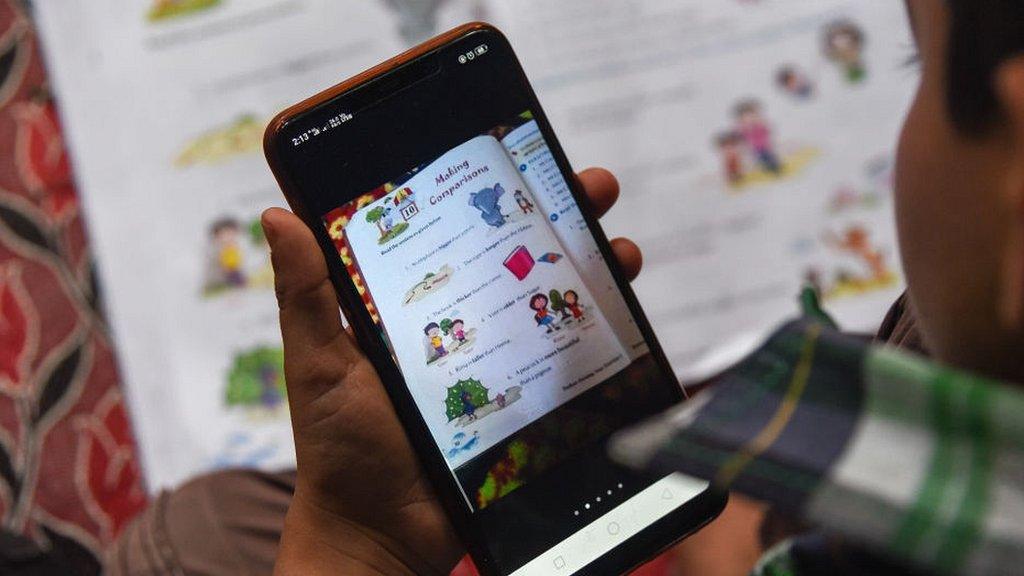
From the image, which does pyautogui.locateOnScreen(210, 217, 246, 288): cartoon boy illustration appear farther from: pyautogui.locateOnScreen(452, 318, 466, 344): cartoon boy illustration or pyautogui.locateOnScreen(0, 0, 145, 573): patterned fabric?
pyautogui.locateOnScreen(452, 318, 466, 344): cartoon boy illustration

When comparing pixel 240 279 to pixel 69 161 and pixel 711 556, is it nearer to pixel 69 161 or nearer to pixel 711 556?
pixel 69 161

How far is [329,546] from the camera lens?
0.40 meters

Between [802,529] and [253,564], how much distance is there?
30 cm

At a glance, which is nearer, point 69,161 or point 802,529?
point 802,529

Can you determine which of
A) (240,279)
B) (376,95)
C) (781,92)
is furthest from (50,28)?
(781,92)

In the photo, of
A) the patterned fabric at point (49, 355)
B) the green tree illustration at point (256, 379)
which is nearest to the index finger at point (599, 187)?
the green tree illustration at point (256, 379)

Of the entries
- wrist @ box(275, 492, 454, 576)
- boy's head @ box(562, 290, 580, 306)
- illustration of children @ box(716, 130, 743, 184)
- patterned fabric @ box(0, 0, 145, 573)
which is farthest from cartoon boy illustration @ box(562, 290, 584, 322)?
patterned fabric @ box(0, 0, 145, 573)

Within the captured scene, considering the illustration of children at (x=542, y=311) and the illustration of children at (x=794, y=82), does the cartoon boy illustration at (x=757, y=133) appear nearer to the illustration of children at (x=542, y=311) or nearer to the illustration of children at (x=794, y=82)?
the illustration of children at (x=794, y=82)

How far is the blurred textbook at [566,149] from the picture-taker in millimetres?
615

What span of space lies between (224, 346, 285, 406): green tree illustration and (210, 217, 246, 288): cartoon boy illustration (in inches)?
2.0

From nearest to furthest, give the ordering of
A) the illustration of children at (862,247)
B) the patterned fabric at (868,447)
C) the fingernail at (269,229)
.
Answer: the patterned fabric at (868,447)
the fingernail at (269,229)
the illustration of children at (862,247)

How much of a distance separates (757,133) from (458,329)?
1.03 ft

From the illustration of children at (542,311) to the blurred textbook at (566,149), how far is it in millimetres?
220

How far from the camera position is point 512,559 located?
1.29 feet
